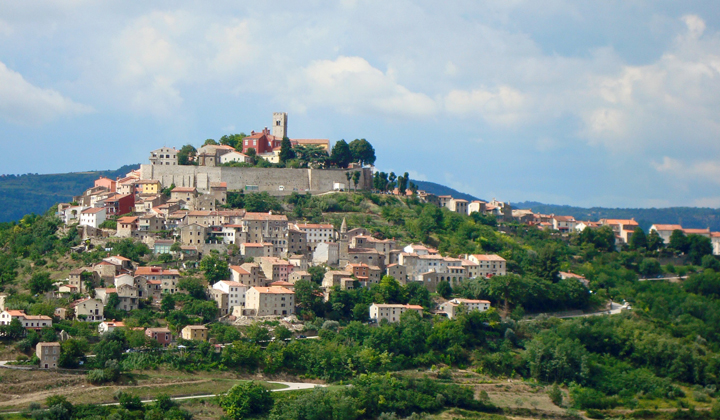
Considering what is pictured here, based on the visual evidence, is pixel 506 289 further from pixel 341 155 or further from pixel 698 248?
pixel 698 248

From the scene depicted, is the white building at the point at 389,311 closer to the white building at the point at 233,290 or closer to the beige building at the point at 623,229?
the white building at the point at 233,290

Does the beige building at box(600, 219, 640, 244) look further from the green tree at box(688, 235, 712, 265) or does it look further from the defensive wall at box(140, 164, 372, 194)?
the defensive wall at box(140, 164, 372, 194)

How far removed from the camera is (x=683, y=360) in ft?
178

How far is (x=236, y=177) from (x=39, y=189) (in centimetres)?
8840

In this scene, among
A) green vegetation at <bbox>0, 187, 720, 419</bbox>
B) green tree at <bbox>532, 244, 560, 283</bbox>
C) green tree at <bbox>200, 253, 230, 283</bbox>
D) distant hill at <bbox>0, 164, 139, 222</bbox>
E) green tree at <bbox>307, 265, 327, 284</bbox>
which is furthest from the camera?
distant hill at <bbox>0, 164, 139, 222</bbox>

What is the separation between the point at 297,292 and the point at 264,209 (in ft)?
46.5

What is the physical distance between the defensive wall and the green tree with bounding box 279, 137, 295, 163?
2481 mm

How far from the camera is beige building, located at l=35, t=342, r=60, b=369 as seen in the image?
43781mm

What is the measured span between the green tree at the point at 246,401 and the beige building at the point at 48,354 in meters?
8.36

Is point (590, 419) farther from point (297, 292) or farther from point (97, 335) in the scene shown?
point (97, 335)

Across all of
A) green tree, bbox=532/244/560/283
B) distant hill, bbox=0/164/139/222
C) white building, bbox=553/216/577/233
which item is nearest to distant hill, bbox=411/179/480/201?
distant hill, bbox=0/164/139/222

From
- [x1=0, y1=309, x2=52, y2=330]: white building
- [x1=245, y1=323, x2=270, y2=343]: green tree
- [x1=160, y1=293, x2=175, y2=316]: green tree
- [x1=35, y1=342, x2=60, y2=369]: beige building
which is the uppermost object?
[x1=160, y1=293, x2=175, y2=316]: green tree

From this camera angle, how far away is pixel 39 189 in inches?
5827

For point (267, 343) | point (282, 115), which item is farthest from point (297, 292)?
point (282, 115)
